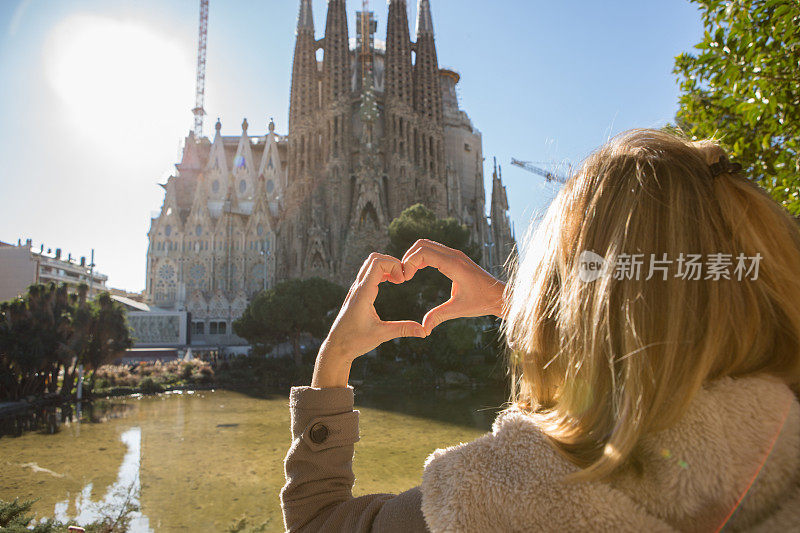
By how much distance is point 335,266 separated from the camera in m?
26.9

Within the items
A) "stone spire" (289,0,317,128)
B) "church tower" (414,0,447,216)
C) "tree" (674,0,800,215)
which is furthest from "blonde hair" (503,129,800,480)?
"stone spire" (289,0,317,128)

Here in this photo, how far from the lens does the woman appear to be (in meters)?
0.55

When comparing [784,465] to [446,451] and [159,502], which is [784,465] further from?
[159,502]

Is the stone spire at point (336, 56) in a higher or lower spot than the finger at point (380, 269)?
higher

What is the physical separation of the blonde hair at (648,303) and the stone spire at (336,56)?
96.0ft

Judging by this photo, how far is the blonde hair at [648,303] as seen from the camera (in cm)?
57

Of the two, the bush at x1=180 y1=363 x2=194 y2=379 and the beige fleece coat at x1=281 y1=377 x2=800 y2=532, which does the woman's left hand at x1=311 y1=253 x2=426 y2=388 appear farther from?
the bush at x1=180 y1=363 x2=194 y2=379

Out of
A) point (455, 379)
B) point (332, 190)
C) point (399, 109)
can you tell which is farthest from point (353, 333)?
point (399, 109)

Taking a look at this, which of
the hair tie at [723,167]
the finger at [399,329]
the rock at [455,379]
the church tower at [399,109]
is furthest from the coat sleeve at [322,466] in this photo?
the church tower at [399,109]

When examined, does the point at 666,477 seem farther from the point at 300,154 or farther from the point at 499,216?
the point at 499,216

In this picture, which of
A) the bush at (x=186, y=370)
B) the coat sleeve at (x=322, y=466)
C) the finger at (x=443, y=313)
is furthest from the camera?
the bush at (x=186, y=370)

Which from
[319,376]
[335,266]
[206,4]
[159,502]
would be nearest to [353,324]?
[319,376]

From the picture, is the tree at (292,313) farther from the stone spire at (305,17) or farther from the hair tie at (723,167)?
the hair tie at (723,167)

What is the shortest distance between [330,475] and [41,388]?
16589 mm
